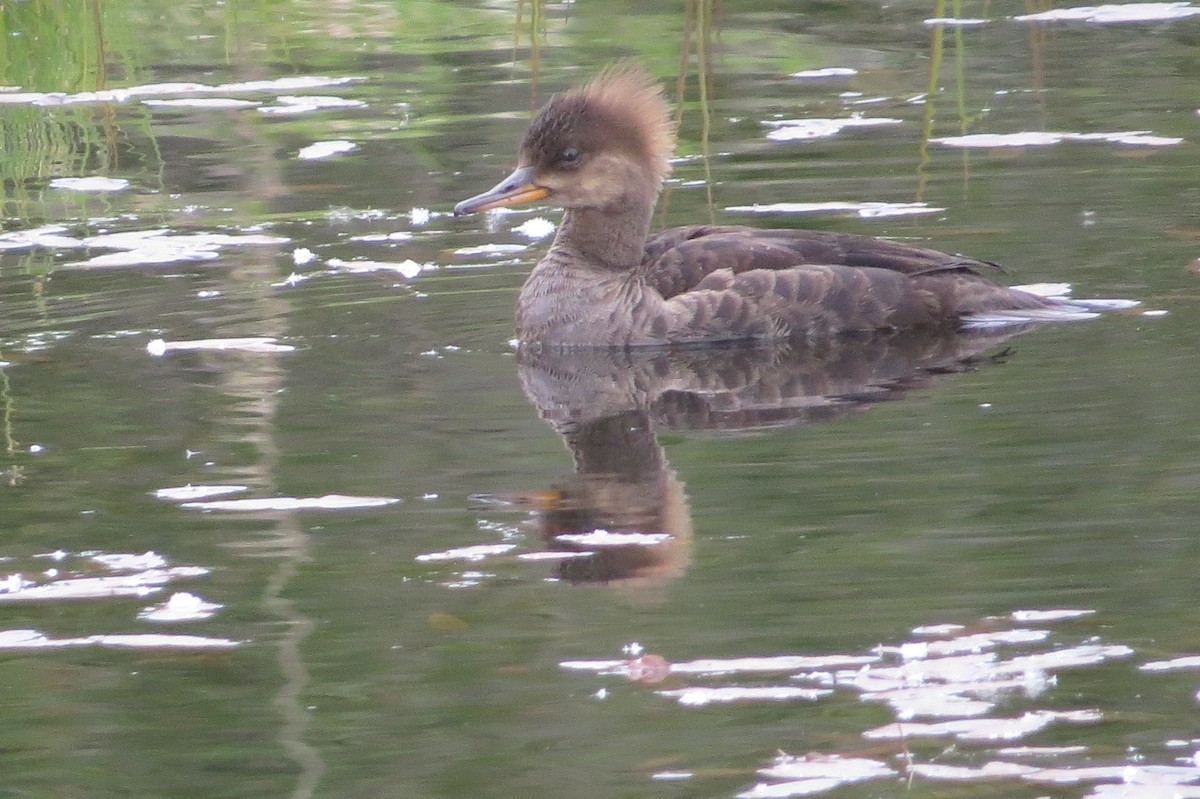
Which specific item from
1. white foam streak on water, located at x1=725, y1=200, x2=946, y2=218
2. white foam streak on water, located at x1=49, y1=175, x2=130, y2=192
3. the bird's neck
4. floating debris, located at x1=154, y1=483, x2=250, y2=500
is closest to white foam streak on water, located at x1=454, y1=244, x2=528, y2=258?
white foam streak on water, located at x1=725, y1=200, x2=946, y2=218

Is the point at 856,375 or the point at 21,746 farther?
the point at 856,375

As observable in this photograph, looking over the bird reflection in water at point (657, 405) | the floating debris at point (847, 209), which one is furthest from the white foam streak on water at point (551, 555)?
the floating debris at point (847, 209)

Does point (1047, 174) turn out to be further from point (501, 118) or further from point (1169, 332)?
point (501, 118)

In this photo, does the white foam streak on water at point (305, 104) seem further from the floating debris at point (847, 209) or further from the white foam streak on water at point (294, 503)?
the white foam streak on water at point (294, 503)

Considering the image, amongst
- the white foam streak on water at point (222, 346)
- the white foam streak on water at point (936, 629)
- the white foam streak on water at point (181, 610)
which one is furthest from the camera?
the white foam streak on water at point (222, 346)

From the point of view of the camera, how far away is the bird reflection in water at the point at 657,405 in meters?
5.88

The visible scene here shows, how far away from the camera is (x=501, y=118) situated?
13.9 meters

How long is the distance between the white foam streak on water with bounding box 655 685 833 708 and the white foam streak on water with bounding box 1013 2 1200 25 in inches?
463

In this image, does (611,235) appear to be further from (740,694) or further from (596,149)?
(740,694)

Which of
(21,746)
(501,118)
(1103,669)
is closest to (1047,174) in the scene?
(501,118)

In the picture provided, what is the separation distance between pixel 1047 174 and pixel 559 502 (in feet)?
17.8

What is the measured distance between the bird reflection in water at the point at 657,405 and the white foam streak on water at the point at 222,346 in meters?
1.04

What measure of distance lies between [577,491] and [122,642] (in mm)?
1712

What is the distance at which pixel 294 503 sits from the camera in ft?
21.1
